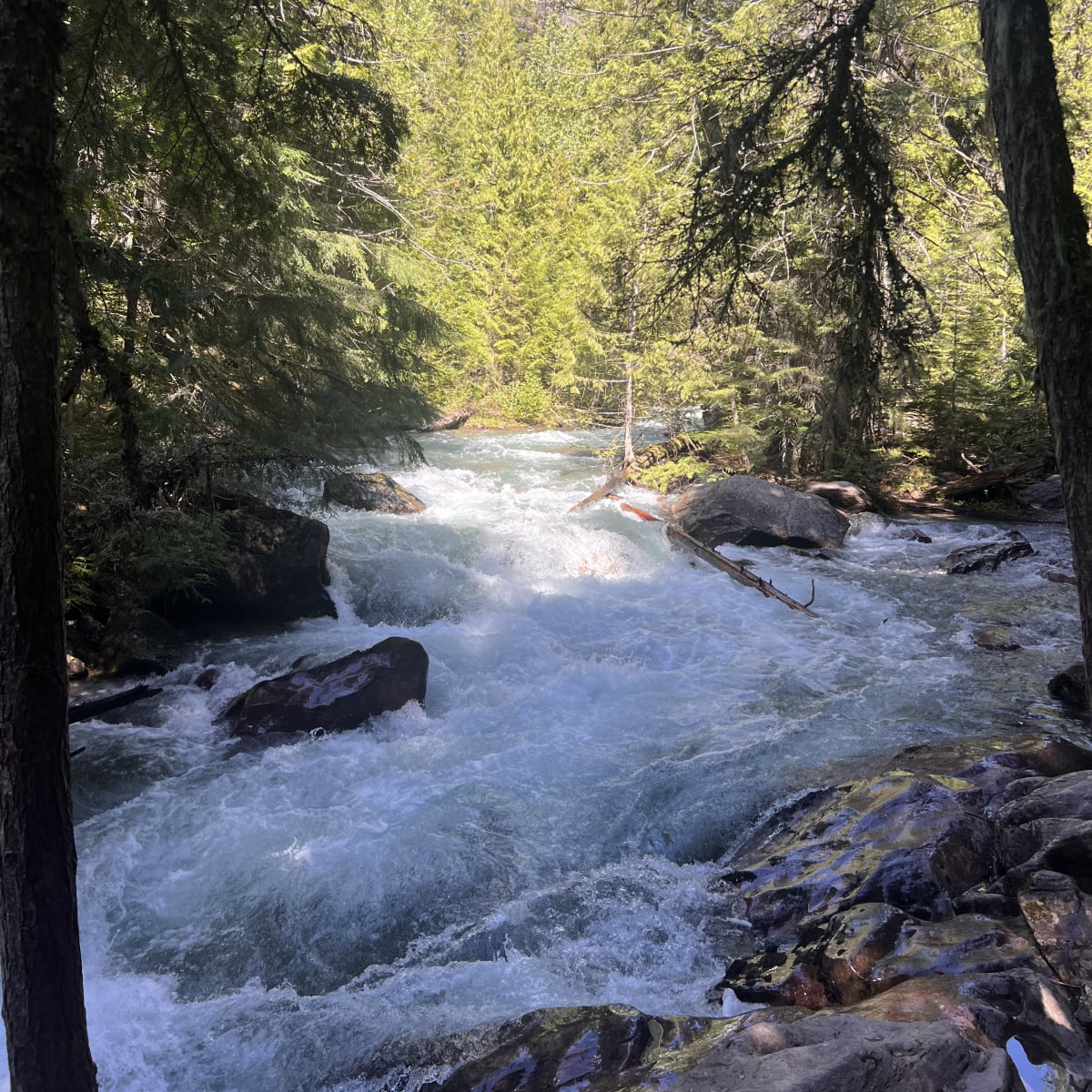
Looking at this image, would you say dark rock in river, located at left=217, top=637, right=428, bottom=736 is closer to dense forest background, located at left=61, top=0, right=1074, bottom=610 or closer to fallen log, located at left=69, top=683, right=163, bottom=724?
fallen log, located at left=69, top=683, right=163, bottom=724

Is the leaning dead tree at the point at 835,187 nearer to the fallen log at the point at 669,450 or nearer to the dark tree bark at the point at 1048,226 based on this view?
the dark tree bark at the point at 1048,226

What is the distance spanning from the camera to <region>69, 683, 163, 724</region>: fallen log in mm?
7336

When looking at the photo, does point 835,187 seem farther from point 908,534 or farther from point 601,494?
point 601,494

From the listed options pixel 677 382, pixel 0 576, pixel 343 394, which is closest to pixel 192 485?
pixel 343 394

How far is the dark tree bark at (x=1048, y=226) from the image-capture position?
285cm

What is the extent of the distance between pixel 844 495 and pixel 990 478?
2.85m

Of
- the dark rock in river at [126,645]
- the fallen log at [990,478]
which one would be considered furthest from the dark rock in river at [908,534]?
the dark rock in river at [126,645]

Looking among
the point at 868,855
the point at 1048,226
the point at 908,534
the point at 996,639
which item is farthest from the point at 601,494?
the point at 1048,226

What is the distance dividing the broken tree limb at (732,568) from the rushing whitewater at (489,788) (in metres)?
0.21

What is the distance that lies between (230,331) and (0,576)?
7.30 metres

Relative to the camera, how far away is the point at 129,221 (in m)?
7.80

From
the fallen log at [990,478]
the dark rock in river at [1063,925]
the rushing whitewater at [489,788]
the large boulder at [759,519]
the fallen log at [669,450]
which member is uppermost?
the fallen log at [669,450]

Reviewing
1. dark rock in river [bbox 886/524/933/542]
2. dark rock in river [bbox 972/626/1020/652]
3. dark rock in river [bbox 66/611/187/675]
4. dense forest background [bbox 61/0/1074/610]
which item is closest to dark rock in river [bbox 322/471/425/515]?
dense forest background [bbox 61/0/1074/610]

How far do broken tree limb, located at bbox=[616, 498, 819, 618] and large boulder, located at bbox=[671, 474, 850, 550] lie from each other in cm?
36
